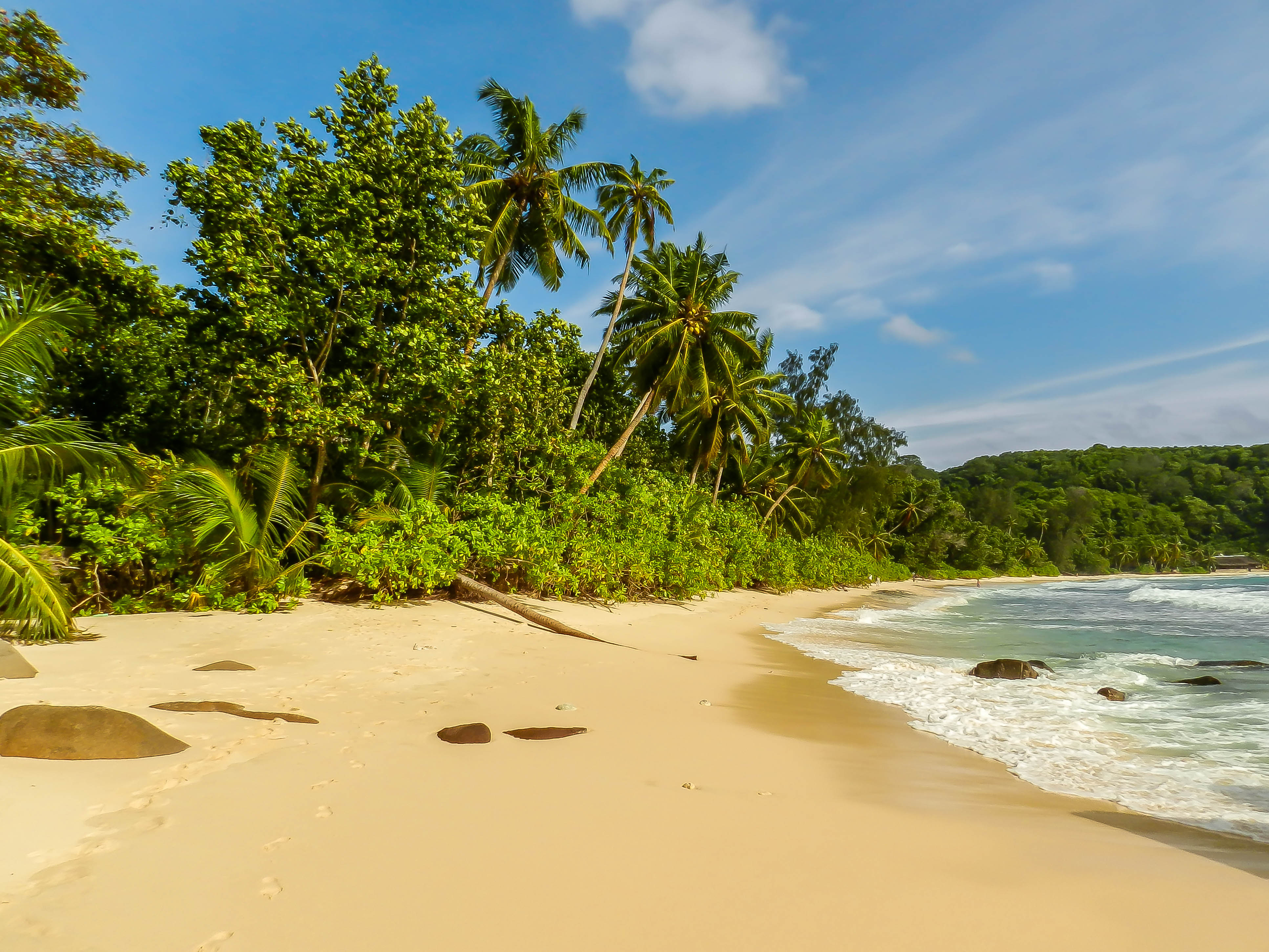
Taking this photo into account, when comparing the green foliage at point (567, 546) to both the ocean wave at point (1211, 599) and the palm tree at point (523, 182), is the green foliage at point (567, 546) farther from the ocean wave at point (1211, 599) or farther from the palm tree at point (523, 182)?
the ocean wave at point (1211, 599)

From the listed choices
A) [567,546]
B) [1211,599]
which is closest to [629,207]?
[567,546]

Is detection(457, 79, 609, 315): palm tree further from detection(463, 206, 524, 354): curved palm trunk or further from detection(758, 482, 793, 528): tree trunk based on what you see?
detection(758, 482, 793, 528): tree trunk

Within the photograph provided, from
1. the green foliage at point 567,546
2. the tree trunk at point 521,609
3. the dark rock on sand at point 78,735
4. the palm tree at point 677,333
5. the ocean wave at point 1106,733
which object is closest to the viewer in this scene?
the dark rock on sand at point 78,735

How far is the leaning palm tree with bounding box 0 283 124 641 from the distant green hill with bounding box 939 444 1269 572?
90030 mm

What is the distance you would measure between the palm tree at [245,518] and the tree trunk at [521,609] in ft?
8.46

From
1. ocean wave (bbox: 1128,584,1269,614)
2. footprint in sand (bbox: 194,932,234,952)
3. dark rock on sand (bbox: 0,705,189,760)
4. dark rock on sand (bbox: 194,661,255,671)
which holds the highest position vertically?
dark rock on sand (bbox: 0,705,189,760)

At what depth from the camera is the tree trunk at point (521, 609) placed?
9266 millimetres

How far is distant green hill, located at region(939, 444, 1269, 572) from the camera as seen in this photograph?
297 ft

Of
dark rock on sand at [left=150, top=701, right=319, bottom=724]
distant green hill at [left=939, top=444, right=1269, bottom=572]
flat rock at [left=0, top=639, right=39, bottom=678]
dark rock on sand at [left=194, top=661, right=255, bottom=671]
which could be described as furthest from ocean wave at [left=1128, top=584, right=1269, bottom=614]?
distant green hill at [left=939, top=444, right=1269, bottom=572]

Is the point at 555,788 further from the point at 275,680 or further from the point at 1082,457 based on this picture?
the point at 1082,457

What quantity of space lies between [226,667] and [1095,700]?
933 centimetres

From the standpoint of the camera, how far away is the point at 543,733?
4.48m

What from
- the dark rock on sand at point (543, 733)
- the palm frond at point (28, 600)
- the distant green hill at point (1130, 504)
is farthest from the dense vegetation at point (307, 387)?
the distant green hill at point (1130, 504)

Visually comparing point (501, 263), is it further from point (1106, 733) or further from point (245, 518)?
point (1106, 733)
